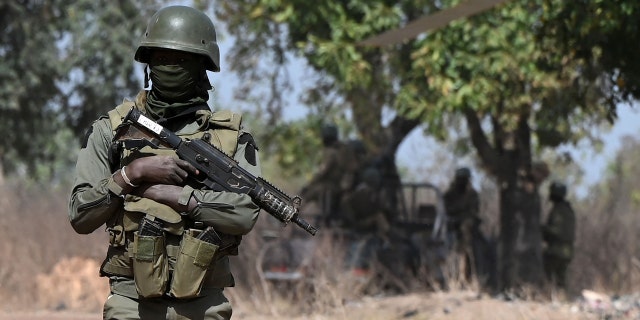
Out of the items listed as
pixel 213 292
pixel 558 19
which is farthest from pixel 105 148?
pixel 558 19

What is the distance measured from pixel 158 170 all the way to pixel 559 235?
12.0 meters

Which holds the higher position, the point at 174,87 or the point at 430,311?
the point at 174,87

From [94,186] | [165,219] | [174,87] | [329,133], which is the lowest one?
[165,219]

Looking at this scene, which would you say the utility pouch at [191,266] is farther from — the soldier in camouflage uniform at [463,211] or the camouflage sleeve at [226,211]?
the soldier in camouflage uniform at [463,211]

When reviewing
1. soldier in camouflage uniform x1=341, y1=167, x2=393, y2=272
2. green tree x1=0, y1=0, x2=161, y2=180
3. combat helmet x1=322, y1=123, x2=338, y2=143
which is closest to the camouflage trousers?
soldier in camouflage uniform x1=341, y1=167, x2=393, y2=272

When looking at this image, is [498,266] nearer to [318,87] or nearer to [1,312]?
[318,87]

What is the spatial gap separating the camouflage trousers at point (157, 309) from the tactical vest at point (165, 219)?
8cm

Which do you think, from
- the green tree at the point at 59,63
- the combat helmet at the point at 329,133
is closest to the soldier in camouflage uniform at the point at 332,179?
the combat helmet at the point at 329,133

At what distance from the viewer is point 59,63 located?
21.5 metres

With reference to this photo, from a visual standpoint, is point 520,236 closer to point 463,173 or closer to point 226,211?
point 463,173

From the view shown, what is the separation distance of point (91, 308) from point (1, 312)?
0.99 metres

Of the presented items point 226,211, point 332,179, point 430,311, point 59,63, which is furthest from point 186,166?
point 59,63

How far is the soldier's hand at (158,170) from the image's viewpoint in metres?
4.03

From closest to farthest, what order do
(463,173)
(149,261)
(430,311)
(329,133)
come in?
(149,261) < (430,311) < (329,133) < (463,173)
